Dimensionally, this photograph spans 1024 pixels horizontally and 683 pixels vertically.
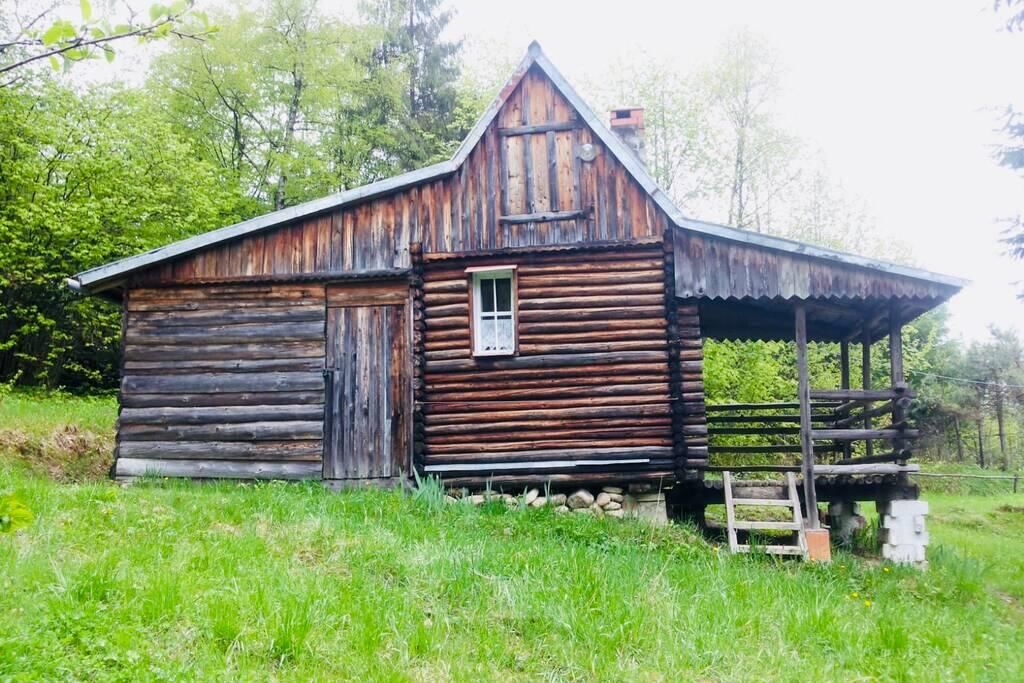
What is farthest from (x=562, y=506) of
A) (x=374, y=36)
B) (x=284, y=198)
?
(x=374, y=36)

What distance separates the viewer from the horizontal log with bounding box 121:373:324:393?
39.2 ft

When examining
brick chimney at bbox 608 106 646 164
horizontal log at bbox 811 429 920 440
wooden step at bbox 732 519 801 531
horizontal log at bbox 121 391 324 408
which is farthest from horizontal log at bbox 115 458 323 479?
brick chimney at bbox 608 106 646 164

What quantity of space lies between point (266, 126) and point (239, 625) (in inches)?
1063

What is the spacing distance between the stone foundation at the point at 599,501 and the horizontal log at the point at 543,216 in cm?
435

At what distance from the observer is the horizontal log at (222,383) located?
11938 mm

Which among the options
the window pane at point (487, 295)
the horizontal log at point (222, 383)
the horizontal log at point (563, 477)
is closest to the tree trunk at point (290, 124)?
the horizontal log at point (222, 383)

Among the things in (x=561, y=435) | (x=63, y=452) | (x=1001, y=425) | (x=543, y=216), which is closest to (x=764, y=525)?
(x=561, y=435)

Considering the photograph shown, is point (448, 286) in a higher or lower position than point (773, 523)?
higher

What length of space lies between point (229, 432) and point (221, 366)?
3.63 ft

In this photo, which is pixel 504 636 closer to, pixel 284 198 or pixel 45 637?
pixel 45 637

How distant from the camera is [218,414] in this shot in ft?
39.2

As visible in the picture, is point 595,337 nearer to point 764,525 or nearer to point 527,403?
point 527,403

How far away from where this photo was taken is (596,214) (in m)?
11.9

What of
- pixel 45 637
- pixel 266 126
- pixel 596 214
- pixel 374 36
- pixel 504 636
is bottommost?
pixel 504 636
